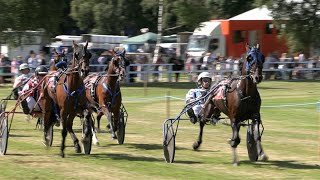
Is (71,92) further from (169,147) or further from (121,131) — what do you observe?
(121,131)

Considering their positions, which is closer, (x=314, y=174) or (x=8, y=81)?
(x=314, y=174)

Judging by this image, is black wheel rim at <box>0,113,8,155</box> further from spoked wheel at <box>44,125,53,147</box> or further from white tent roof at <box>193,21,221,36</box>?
white tent roof at <box>193,21,221,36</box>

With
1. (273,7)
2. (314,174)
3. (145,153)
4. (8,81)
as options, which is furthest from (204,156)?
(273,7)

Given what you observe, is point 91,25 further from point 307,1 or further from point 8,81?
point 8,81

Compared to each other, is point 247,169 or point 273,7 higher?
point 273,7

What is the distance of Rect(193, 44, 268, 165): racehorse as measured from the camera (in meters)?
13.6

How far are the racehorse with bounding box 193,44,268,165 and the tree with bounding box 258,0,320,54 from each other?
36566mm

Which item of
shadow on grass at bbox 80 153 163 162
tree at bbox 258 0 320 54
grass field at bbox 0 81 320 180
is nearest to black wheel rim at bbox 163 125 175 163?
grass field at bbox 0 81 320 180

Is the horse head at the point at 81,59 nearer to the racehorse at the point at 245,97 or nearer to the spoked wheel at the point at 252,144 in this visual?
the racehorse at the point at 245,97

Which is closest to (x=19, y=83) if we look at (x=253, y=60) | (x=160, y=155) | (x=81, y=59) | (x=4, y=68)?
(x=81, y=59)

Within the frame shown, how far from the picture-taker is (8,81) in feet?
132

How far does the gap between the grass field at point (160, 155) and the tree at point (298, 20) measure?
25.2 m

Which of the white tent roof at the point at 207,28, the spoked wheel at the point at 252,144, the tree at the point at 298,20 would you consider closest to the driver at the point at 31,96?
the spoked wheel at the point at 252,144

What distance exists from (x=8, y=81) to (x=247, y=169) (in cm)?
2883
